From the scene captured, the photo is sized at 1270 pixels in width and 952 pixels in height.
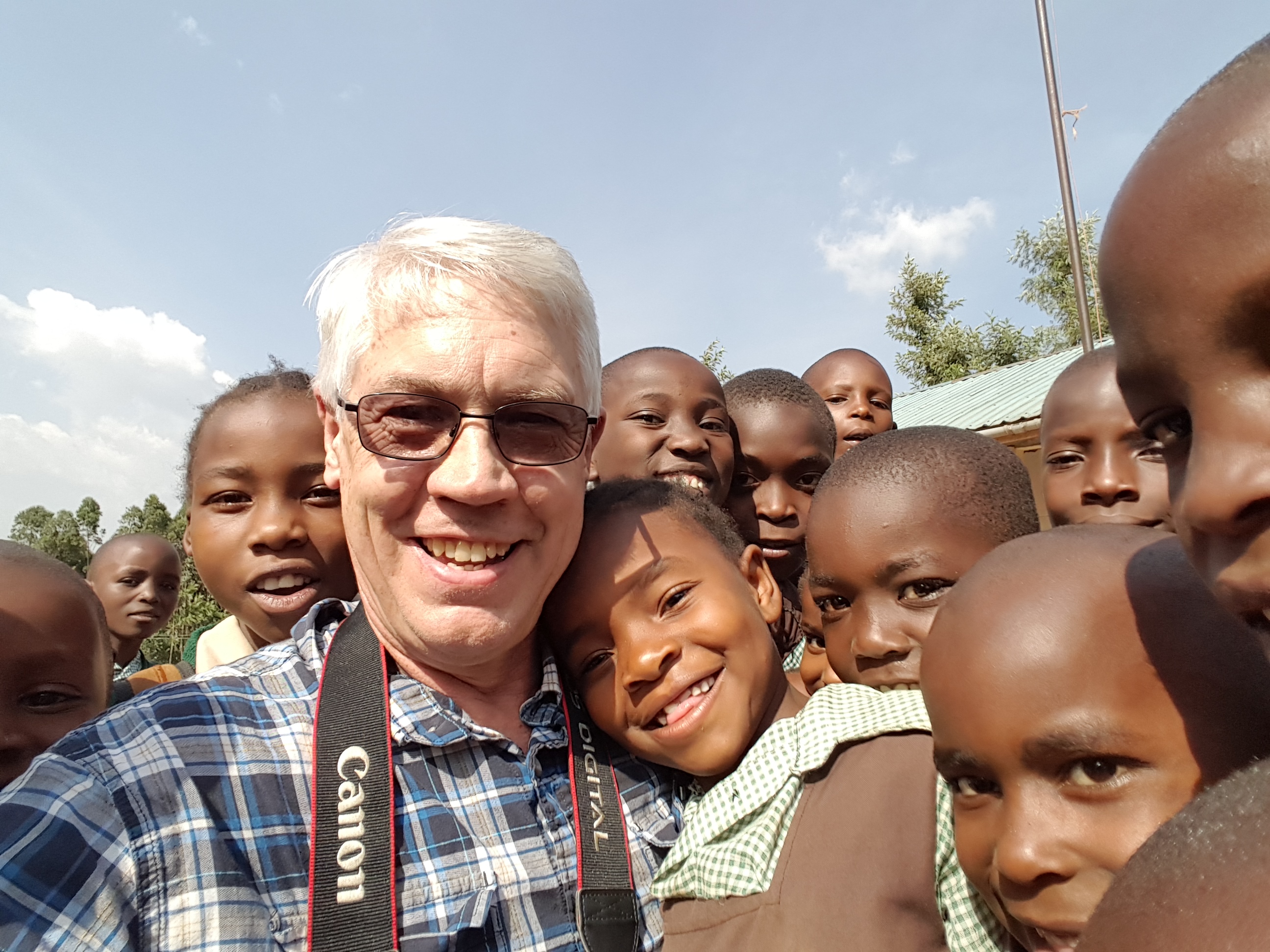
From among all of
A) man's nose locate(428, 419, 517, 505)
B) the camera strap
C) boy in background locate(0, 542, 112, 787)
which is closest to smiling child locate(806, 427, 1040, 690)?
the camera strap

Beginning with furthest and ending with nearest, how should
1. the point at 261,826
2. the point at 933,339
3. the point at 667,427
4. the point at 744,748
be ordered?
the point at 933,339 < the point at 667,427 < the point at 744,748 < the point at 261,826

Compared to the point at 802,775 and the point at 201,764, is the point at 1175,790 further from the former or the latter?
the point at 201,764

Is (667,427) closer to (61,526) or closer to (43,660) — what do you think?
(43,660)

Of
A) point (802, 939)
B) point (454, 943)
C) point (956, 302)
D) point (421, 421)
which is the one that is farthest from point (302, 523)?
point (956, 302)

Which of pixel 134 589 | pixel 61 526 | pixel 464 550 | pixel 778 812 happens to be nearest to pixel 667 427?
pixel 464 550

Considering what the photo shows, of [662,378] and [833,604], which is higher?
[662,378]

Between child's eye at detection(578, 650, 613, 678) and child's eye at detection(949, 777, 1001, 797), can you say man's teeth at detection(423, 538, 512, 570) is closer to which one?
child's eye at detection(578, 650, 613, 678)
